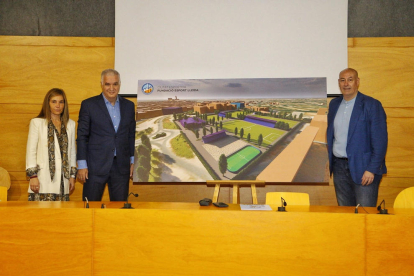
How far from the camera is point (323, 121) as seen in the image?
360 cm

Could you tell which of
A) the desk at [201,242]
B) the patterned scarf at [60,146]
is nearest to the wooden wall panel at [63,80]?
the patterned scarf at [60,146]

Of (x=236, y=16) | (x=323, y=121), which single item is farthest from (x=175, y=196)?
(x=236, y=16)

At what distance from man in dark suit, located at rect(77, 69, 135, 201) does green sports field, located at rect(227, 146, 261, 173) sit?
1.02 m

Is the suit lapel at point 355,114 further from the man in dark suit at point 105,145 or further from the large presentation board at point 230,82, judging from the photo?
the man in dark suit at point 105,145

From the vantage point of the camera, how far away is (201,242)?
1.95 metres

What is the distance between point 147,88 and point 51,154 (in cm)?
119

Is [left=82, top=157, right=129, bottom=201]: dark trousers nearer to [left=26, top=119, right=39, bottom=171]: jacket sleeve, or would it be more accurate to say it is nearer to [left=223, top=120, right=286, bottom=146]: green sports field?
[left=26, top=119, right=39, bottom=171]: jacket sleeve

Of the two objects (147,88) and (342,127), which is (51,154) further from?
(342,127)

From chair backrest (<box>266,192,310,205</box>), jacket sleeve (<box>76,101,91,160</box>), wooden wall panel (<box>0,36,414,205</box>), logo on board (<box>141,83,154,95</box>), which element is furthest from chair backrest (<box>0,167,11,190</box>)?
chair backrest (<box>266,192,310,205</box>)

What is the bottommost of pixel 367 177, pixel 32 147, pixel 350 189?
pixel 350 189

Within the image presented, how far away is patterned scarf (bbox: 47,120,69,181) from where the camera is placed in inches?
129

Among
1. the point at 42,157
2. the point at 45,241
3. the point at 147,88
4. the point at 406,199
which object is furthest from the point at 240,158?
the point at 45,241

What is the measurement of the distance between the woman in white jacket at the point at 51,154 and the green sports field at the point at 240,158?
1516 mm

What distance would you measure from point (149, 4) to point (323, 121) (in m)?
2.34
